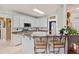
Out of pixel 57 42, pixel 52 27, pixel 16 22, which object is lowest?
pixel 57 42

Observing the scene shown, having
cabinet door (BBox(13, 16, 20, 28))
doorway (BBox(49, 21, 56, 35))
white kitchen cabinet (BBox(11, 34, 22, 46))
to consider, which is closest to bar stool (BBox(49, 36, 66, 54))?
doorway (BBox(49, 21, 56, 35))

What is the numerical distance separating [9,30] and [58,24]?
3.73 ft

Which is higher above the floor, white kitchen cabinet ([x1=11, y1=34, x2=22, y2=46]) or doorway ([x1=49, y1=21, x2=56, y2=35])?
doorway ([x1=49, y1=21, x2=56, y2=35])

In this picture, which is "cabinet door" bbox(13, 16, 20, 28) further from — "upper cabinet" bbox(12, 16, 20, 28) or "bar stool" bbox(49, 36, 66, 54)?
"bar stool" bbox(49, 36, 66, 54)

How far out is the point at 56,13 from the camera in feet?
8.84

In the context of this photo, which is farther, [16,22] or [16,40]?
[16,40]

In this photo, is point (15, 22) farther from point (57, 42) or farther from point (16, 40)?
point (57, 42)

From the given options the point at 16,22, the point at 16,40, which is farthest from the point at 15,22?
the point at 16,40

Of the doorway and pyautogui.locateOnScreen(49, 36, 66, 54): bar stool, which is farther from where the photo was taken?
pyautogui.locateOnScreen(49, 36, 66, 54): bar stool

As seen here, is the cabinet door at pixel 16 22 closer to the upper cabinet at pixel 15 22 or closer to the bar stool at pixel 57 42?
the upper cabinet at pixel 15 22

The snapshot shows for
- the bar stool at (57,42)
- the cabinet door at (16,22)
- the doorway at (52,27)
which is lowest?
the bar stool at (57,42)

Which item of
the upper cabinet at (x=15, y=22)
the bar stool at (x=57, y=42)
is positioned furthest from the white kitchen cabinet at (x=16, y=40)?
the bar stool at (x=57, y=42)
